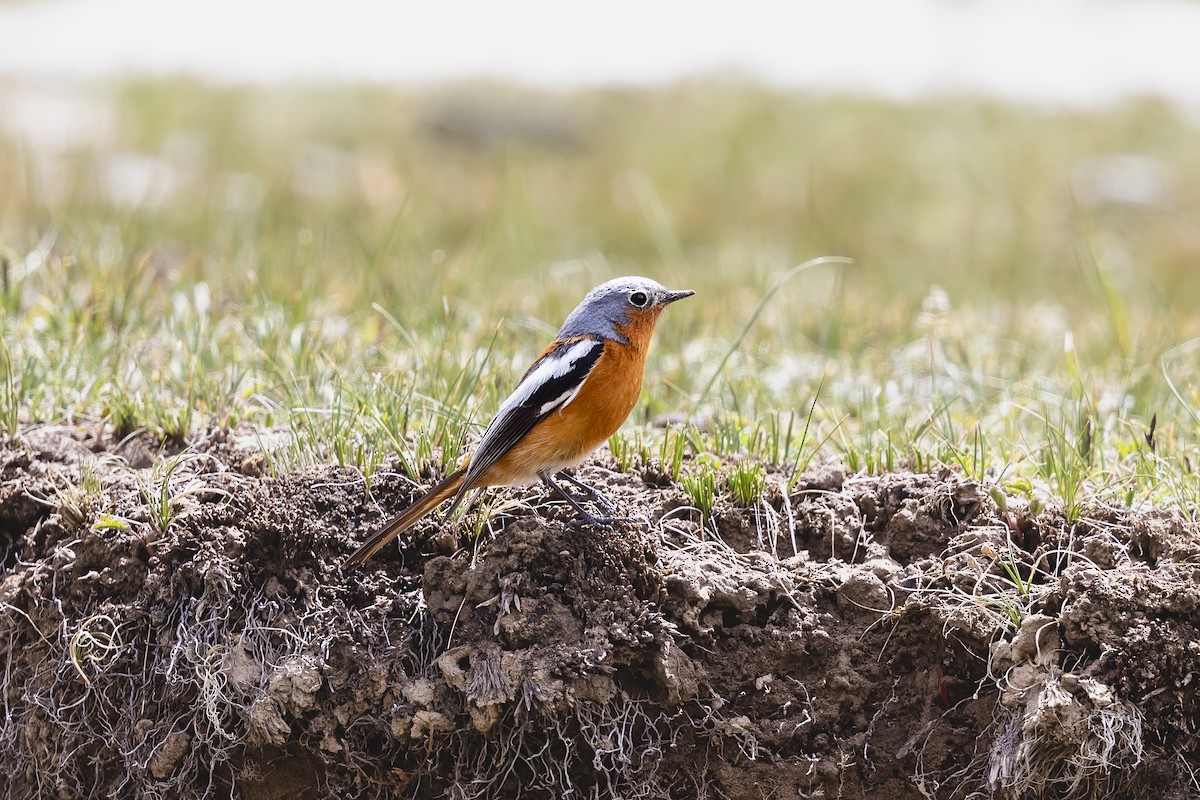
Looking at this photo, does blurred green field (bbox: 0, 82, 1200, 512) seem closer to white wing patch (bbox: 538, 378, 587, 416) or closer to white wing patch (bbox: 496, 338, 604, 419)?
white wing patch (bbox: 496, 338, 604, 419)

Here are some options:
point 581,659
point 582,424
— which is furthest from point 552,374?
point 581,659

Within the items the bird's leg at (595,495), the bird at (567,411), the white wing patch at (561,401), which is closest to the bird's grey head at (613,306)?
the bird at (567,411)

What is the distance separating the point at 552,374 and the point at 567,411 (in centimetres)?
15

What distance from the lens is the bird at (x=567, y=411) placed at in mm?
3863

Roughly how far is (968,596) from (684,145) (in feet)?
37.7

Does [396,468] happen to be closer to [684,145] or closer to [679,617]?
[679,617]

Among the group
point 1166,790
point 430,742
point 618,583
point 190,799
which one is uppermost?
point 618,583

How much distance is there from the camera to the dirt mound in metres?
3.70

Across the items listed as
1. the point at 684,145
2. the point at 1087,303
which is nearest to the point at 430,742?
the point at 1087,303

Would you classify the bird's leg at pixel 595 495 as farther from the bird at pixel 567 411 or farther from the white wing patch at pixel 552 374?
the white wing patch at pixel 552 374

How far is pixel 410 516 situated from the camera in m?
3.80

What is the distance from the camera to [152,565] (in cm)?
397

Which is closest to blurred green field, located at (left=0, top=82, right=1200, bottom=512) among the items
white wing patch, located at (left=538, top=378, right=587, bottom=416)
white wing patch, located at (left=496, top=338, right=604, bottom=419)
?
white wing patch, located at (left=496, top=338, right=604, bottom=419)

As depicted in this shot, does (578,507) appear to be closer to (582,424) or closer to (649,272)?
(582,424)
